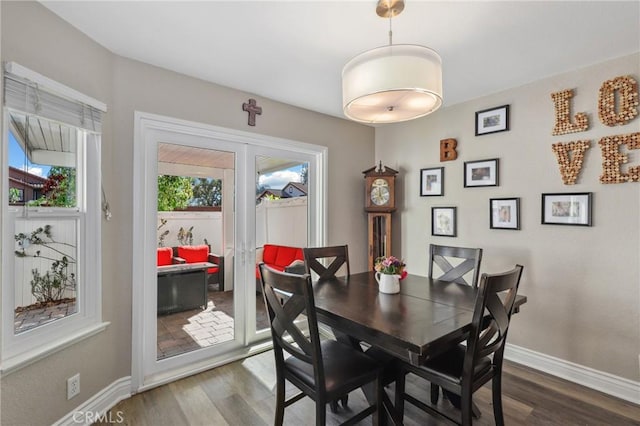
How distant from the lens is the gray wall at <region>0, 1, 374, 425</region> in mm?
1623

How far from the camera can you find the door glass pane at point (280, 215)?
3096 millimetres

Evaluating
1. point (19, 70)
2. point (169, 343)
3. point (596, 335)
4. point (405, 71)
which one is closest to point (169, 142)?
point (19, 70)

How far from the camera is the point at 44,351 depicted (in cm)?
168

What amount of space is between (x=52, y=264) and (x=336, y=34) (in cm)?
228

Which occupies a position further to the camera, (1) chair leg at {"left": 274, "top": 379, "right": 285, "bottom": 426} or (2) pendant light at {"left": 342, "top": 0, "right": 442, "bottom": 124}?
(1) chair leg at {"left": 274, "top": 379, "right": 285, "bottom": 426}

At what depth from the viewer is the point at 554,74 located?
2570 mm

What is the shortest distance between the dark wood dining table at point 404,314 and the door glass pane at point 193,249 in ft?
3.53

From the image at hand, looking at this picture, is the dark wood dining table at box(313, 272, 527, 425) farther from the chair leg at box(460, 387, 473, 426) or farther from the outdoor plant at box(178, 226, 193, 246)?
the outdoor plant at box(178, 226, 193, 246)

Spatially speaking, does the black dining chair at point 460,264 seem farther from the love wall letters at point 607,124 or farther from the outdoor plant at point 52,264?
the outdoor plant at point 52,264

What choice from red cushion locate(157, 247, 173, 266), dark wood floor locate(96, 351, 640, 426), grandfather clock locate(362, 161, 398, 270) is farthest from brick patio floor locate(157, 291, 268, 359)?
grandfather clock locate(362, 161, 398, 270)

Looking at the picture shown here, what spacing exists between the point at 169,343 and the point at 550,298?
10.6 ft

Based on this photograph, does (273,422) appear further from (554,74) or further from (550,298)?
(554,74)

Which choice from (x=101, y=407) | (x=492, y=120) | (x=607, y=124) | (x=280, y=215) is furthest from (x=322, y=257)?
(x=607, y=124)

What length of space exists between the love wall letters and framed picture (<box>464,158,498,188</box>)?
49 cm
